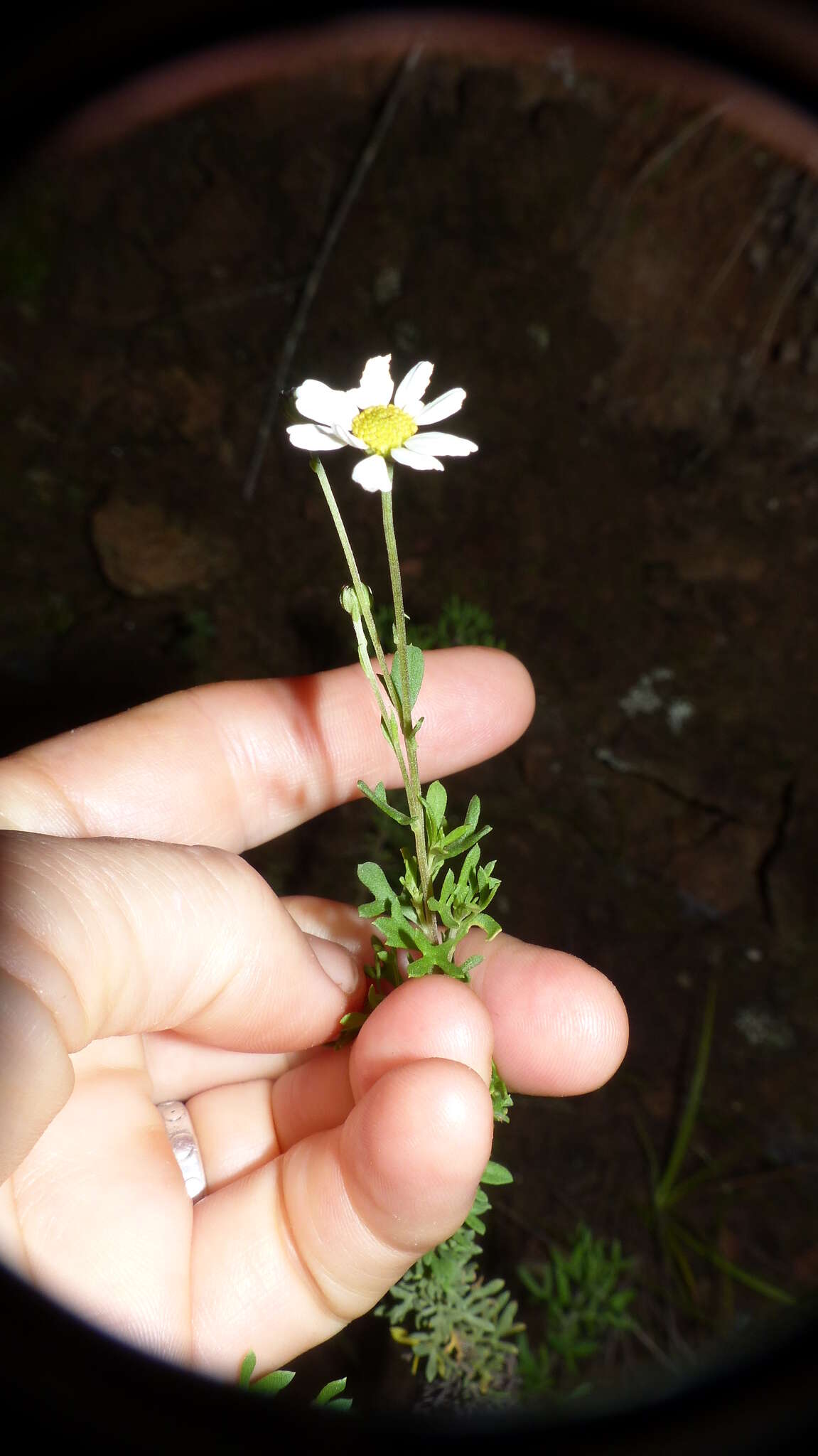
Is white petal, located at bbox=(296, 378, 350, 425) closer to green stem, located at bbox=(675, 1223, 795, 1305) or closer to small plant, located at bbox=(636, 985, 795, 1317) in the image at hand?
small plant, located at bbox=(636, 985, 795, 1317)

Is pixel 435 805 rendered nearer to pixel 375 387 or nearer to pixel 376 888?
pixel 376 888

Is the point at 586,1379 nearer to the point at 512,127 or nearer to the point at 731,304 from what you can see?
the point at 731,304

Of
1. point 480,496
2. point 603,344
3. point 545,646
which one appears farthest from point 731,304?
point 545,646

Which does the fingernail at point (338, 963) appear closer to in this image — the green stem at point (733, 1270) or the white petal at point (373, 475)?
the white petal at point (373, 475)

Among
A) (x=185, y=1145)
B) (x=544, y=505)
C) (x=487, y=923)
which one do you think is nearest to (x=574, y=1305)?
(x=185, y=1145)

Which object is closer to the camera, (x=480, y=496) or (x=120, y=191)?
(x=480, y=496)
